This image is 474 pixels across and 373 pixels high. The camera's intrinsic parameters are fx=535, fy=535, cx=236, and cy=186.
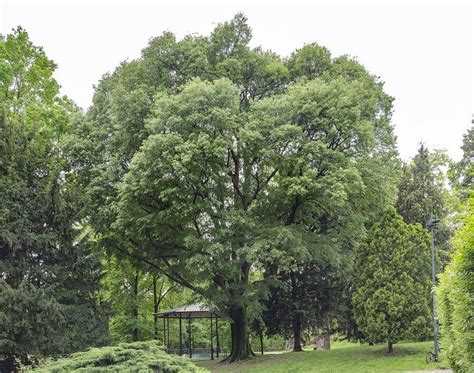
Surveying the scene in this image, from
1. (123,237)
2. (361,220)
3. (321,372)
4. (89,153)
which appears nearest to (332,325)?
(361,220)

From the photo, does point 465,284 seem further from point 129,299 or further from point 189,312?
point 129,299

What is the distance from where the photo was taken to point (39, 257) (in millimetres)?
17344

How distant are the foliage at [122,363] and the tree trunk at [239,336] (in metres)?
13.1

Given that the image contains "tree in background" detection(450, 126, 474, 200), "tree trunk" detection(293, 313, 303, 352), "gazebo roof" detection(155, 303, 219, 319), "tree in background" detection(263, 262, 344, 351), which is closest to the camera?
"tree in background" detection(263, 262, 344, 351)

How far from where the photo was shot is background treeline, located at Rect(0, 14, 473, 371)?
16922 mm

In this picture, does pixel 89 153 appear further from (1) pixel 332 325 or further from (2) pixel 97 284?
(1) pixel 332 325

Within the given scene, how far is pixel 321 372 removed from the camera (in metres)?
16.3

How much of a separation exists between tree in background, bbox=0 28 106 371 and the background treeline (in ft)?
0.17

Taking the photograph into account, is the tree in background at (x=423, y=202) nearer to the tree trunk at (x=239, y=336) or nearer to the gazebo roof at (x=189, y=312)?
the tree trunk at (x=239, y=336)

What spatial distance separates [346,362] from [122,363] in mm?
11868

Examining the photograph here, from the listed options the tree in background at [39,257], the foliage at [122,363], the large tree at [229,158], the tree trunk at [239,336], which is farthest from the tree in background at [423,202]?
the foliage at [122,363]

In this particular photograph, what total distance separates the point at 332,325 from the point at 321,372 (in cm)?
861

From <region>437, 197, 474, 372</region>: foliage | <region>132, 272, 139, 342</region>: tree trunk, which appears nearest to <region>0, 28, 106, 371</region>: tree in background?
<region>132, 272, 139, 342</region>: tree trunk

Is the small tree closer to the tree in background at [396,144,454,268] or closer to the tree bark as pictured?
the tree in background at [396,144,454,268]
